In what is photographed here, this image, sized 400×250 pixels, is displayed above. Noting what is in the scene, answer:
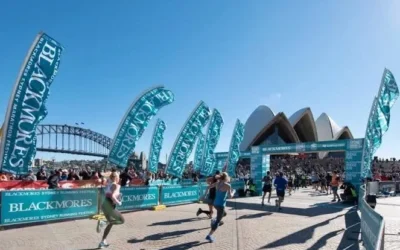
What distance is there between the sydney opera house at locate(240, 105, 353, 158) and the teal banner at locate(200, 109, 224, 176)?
126 feet

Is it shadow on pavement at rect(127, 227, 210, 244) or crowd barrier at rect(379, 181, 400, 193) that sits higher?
crowd barrier at rect(379, 181, 400, 193)

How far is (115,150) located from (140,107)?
223 centimetres

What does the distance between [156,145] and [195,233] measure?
1567cm

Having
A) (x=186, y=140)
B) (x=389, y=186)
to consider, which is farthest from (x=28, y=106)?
(x=389, y=186)

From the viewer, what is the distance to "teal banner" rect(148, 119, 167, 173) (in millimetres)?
24375

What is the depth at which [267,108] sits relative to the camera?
63.1m

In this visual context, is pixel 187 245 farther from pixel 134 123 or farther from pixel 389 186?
pixel 389 186

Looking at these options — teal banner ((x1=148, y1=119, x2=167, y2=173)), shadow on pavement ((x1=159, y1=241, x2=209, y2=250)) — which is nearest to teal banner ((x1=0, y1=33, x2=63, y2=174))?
shadow on pavement ((x1=159, y1=241, x2=209, y2=250))

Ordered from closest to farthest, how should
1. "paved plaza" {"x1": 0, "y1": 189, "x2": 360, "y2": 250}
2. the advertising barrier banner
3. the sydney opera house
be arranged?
1. "paved plaza" {"x1": 0, "y1": 189, "x2": 360, "y2": 250}
2. the advertising barrier banner
3. the sydney opera house

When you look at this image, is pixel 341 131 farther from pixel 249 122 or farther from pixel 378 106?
pixel 378 106

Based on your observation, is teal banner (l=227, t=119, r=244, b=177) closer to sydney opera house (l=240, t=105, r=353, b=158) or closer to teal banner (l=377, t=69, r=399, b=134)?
teal banner (l=377, t=69, r=399, b=134)

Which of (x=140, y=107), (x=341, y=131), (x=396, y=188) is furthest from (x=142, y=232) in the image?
(x=341, y=131)

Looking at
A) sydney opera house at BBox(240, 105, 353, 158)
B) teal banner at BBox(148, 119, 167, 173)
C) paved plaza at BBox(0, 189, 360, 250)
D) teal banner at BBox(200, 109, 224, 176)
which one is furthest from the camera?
sydney opera house at BBox(240, 105, 353, 158)

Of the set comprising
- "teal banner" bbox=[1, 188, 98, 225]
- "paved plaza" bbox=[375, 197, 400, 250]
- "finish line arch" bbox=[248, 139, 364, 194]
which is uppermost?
"finish line arch" bbox=[248, 139, 364, 194]
